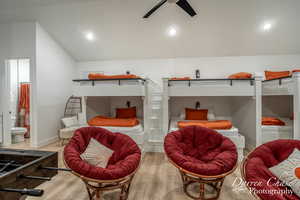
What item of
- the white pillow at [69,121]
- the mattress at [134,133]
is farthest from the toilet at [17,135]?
the mattress at [134,133]

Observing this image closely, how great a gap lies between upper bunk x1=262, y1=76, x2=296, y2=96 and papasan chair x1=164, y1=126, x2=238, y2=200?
1866mm

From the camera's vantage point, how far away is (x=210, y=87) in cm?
325

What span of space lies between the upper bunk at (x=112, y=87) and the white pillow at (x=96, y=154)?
131 centimetres

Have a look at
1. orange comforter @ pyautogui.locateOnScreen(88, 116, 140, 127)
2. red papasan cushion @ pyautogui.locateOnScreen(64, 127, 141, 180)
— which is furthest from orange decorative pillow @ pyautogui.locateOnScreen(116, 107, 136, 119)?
red papasan cushion @ pyautogui.locateOnScreen(64, 127, 141, 180)

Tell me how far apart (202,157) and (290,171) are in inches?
36.6

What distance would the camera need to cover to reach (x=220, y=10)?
132 inches

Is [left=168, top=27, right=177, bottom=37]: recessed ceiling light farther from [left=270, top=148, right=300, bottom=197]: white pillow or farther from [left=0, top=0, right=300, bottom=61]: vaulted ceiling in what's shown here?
[left=270, top=148, right=300, bottom=197]: white pillow

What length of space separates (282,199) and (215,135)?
110 cm

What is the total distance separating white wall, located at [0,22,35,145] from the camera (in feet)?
12.3

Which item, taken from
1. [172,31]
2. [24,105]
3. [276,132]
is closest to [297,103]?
[276,132]

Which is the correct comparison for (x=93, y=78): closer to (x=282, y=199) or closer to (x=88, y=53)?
(x=88, y=53)

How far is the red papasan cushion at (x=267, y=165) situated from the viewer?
1301 millimetres

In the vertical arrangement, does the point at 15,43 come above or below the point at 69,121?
above

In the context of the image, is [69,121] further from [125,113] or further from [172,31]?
[172,31]
